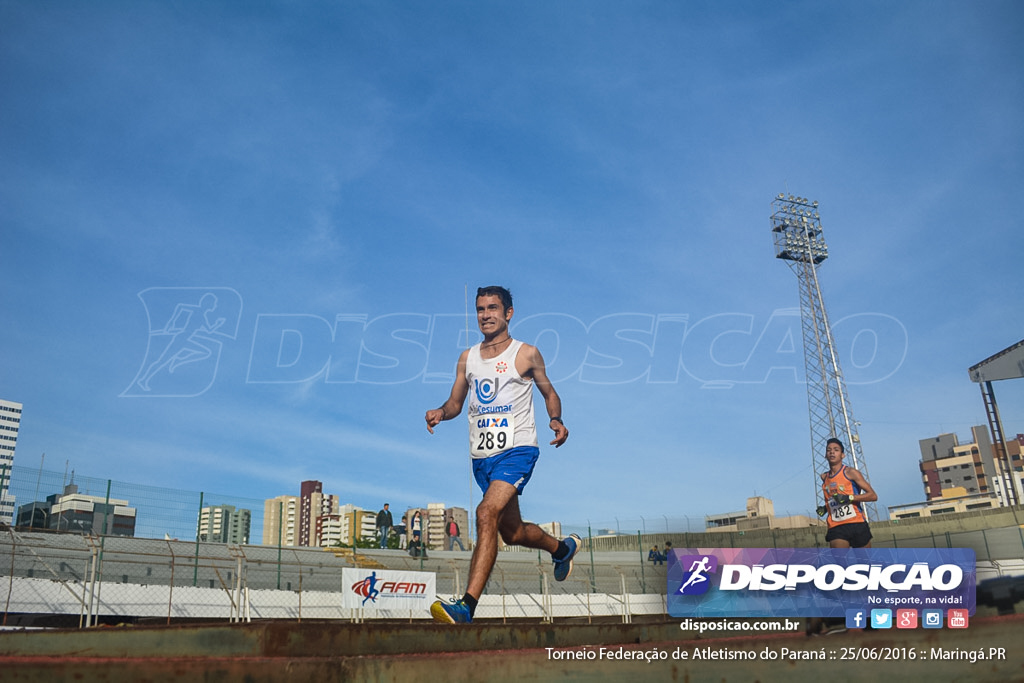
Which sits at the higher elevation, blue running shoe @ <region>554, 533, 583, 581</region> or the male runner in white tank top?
the male runner in white tank top

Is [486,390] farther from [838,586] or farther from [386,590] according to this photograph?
[386,590]

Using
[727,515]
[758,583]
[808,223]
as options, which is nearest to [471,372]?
[758,583]

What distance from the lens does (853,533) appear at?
9211mm

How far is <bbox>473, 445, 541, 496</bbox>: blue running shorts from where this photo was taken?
23.6 feet

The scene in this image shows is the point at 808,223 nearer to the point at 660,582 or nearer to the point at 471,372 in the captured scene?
the point at 660,582

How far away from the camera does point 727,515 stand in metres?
126

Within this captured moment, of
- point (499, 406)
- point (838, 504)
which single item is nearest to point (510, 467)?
point (499, 406)

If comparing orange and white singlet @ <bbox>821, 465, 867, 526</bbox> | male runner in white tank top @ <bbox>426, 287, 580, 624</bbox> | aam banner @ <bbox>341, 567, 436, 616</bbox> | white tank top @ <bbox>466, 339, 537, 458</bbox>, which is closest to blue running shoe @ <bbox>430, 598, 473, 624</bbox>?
male runner in white tank top @ <bbox>426, 287, 580, 624</bbox>

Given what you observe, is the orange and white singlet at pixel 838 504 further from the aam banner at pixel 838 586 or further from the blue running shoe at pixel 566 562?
the aam banner at pixel 838 586

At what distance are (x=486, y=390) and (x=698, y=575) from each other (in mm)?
2970

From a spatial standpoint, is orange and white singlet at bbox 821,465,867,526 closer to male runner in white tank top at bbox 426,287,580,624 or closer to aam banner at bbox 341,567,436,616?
male runner in white tank top at bbox 426,287,580,624

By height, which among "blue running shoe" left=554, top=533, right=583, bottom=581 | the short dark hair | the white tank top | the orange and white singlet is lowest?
"blue running shoe" left=554, top=533, right=583, bottom=581

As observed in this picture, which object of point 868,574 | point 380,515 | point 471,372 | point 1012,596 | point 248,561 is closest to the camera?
→ point 1012,596

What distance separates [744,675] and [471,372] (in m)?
5.21
